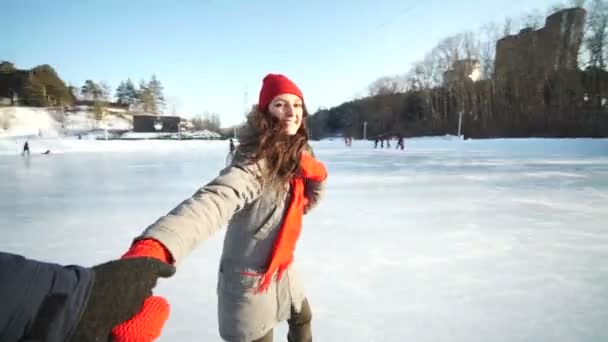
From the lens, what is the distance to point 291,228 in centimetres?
120

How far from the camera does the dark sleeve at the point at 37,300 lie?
46 cm

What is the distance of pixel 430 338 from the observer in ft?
5.89

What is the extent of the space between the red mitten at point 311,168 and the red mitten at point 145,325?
0.69 m

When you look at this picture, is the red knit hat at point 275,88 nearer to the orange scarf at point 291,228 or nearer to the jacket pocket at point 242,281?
the orange scarf at point 291,228

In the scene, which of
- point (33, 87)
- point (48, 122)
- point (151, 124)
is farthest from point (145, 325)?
point (33, 87)

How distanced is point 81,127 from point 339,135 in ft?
147

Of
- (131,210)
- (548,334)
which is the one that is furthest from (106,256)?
(548,334)

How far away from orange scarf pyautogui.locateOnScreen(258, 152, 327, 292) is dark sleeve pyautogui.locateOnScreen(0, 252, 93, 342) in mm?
710

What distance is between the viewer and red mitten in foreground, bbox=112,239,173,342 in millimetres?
591

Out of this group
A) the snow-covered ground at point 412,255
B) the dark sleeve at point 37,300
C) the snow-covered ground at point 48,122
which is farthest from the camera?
the snow-covered ground at point 48,122

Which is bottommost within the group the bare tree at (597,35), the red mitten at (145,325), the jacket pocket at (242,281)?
the jacket pocket at (242,281)

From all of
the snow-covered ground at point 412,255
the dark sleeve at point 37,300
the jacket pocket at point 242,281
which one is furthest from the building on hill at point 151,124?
the dark sleeve at point 37,300

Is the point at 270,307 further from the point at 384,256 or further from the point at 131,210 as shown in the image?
the point at 131,210

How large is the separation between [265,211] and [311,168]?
0.25 metres
